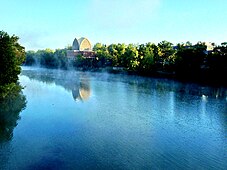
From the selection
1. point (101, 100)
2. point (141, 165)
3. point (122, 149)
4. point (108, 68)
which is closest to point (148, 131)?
point (122, 149)

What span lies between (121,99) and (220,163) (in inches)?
541

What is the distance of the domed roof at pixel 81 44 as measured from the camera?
89100mm

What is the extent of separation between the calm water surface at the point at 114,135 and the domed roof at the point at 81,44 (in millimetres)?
68938

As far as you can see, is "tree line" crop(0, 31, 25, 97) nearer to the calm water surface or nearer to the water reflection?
the calm water surface

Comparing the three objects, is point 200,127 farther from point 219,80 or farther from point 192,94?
point 219,80

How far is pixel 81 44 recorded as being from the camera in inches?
3511

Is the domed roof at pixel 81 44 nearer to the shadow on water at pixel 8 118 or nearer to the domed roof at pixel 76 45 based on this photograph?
the domed roof at pixel 76 45

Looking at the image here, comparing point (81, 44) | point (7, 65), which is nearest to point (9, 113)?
point (7, 65)

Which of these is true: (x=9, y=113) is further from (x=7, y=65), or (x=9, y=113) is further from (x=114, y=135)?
(x=114, y=135)

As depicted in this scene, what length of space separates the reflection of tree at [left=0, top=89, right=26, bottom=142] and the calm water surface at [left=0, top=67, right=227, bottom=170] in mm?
49

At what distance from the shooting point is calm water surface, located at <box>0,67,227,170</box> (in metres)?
9.55

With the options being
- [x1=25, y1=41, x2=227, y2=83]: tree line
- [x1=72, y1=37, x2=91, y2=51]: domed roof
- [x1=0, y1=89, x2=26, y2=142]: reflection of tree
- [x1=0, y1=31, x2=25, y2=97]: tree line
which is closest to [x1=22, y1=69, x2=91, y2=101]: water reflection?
[x1=0, y1=89, x2=26, y2=142]: reflection of tree

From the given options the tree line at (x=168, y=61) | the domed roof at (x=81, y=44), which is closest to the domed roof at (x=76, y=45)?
the domed roof at (x=81, y=44)

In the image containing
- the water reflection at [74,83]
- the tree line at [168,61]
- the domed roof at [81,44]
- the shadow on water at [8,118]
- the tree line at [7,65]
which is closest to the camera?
the shadow on water at [8,118]
